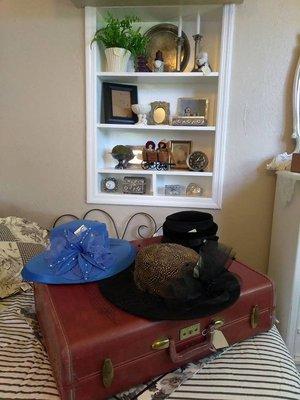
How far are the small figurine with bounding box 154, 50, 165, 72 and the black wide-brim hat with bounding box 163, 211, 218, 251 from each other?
2.39 feet

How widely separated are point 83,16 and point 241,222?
3.92 ft

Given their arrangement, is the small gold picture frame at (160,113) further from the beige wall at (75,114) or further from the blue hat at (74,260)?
the blue hat at (74,260)

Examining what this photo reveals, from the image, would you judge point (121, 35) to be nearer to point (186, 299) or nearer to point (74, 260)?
point (74, 260)

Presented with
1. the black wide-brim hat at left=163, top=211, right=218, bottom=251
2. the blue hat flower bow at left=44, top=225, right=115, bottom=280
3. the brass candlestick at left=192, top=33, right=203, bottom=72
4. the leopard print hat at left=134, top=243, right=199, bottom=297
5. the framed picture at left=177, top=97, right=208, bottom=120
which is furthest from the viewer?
the framed picture at left=177, top=97, right=208, bottom=120

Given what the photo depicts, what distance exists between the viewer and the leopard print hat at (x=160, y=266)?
604mm

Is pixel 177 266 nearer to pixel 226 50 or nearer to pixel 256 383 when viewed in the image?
pixel 256 383

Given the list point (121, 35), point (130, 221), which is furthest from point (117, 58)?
point (130, 221)

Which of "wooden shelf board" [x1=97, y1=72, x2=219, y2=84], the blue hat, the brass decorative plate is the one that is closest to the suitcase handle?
the blue hat

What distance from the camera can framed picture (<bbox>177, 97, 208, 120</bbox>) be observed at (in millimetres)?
1288

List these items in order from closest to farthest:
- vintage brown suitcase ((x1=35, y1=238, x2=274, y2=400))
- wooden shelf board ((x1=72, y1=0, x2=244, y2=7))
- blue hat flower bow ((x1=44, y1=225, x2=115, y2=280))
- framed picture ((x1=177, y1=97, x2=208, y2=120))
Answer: vintage brown suitcase ((x1=35, y1=238, x2=274, y2=400)), blue hat flower bow ((x1=44, y1=225, x2=115, y2=280)), wooden shelf board ((x1=72, y1=0, x2=244, y2=7)), framed picture ((x1=177, y1=97, x2=208, y2=120))

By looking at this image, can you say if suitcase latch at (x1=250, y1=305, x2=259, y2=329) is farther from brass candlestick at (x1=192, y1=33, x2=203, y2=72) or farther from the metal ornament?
brass candlestick at (x1=192, y1=33, x2=203, y2=72)

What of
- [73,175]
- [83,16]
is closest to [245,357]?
[73,175]

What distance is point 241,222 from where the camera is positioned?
127cm

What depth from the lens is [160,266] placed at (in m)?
0.62
